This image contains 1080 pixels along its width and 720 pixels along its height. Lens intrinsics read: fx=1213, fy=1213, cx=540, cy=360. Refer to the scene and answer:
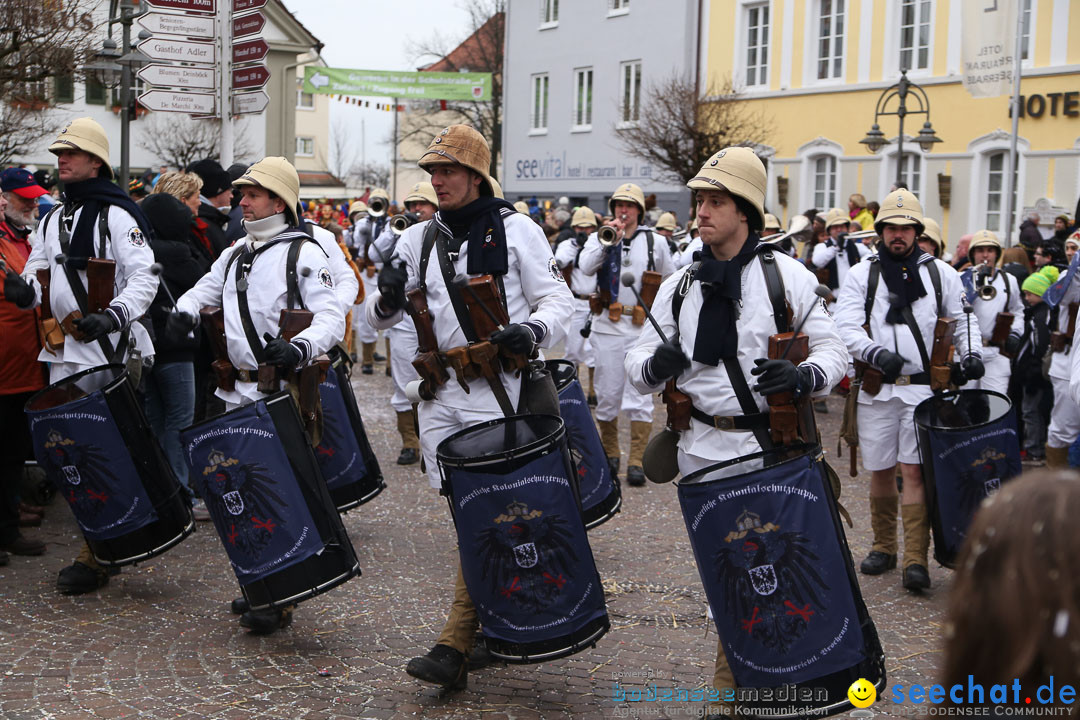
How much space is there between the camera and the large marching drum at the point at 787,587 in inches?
145

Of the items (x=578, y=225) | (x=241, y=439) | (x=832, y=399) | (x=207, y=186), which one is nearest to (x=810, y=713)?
(x=241, y=439)

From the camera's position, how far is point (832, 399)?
1414 centimetres

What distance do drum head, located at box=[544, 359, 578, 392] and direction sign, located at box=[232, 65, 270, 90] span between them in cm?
464

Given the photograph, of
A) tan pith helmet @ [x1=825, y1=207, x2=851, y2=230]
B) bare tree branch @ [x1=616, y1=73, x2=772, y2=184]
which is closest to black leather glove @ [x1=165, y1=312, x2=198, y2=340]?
tan pith helmet @ [x1=825, y1=207, x2=851, y2=230]

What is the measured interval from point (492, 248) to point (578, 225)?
8.08m

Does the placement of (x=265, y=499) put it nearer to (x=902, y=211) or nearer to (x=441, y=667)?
(x=441, y=667)

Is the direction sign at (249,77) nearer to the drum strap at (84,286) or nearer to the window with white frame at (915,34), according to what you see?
the drum strap at (84,286)

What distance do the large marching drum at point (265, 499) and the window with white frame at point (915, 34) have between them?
22876mm

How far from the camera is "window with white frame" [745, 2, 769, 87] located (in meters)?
29.0

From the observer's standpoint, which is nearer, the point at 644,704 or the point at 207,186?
the point at 644,704

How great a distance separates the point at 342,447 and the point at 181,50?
4860 mm

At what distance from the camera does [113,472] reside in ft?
18.5

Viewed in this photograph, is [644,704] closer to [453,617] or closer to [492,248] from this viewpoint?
[453,617]

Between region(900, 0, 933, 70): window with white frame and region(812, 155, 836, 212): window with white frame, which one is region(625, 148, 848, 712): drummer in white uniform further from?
region(812, 155, 836, 212): window with white frame
